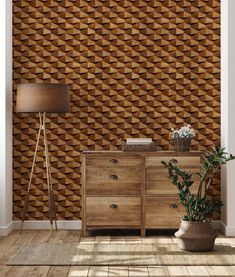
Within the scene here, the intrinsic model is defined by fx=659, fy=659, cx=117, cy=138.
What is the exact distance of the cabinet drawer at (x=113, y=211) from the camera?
601 centimetres

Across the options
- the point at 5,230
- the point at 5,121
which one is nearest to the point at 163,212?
the point at 5,230

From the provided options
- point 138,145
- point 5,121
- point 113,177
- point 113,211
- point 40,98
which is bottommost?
point 113,211

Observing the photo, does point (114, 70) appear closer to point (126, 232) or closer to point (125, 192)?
point (125, 192)

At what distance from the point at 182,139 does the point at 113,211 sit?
35.9 inches

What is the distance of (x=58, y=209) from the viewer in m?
6.45

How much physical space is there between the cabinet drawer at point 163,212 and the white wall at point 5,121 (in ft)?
4.34

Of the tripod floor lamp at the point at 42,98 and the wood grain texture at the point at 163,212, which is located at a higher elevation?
the tripod floor lamp at the point at 42,98

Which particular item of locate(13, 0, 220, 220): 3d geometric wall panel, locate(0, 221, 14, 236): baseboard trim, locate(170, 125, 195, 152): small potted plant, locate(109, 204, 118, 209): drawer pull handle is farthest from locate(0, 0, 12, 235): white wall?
locate(170, 125, 195, 152): small potted plant

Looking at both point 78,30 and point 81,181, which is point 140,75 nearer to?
point 78,30

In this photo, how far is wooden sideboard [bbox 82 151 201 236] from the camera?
599 centimetres

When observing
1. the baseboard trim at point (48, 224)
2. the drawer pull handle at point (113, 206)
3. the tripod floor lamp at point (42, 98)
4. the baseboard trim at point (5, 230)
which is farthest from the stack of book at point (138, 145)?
the baseboard trim at point (5, 230)

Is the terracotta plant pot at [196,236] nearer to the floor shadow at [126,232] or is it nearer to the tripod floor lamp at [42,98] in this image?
the floor shadow at [126,232]

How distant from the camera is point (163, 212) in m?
5.99

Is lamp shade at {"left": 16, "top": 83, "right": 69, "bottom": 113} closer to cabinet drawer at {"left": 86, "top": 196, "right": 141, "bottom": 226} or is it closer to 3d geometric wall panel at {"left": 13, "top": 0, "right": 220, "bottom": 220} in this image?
3d geometric wall panel at {"left": 13, "top": 0, "right": 220, "bottom": 220}
